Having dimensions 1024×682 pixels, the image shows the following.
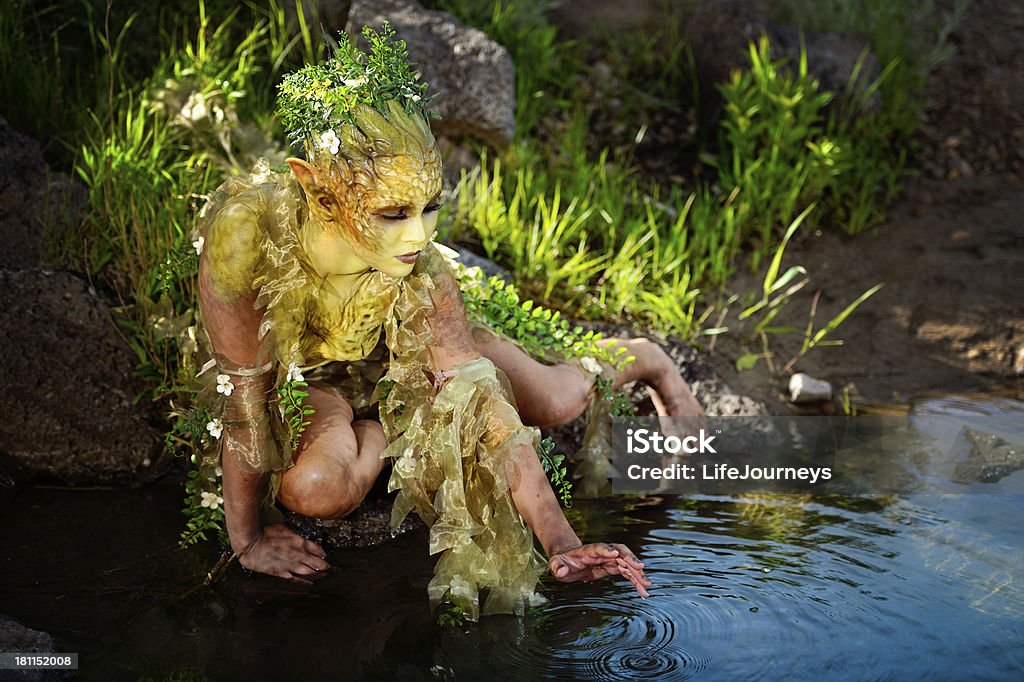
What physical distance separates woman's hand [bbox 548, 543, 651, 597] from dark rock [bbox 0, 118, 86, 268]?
250 cm

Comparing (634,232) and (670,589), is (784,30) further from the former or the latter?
(670,589)

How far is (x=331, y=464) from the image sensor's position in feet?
10.7

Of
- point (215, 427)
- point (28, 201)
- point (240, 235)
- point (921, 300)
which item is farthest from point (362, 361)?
point (921, 300)

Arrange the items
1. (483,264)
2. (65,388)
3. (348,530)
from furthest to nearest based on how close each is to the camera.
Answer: (483,264)
(65,388)
(348,530)

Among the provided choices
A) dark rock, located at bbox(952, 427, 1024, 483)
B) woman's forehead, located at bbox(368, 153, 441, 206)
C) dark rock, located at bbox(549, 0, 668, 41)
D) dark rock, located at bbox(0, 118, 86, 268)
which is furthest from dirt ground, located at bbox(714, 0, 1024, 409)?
dark rock, located at bbox(0, 118, 86, 268)

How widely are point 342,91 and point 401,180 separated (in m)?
0.27

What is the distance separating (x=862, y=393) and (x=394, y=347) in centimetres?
230

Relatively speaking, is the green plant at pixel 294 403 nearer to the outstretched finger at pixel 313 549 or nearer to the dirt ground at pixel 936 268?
the outstretched finger at pixel 313 549

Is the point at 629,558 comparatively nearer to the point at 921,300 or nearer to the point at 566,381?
the point at 566,381

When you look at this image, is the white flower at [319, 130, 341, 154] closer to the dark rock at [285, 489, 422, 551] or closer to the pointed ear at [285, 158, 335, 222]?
the pointed ear at [285, 158, 335, 222]

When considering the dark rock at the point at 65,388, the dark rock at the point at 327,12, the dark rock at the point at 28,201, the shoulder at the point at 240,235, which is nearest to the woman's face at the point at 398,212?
the shoulder at the point at 240,235

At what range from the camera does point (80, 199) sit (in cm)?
441

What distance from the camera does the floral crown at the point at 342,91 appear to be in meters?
2.75

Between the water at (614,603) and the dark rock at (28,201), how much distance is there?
37.4 inches
